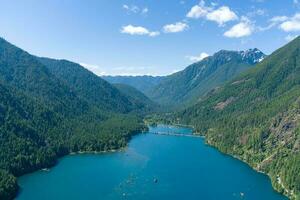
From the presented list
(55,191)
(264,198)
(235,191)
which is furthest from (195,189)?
(55,191)

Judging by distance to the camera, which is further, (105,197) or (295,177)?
(295,177)

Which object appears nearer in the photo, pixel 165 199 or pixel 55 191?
pixel 165 199

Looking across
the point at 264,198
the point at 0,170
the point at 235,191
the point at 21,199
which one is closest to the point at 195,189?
the point at 235,191

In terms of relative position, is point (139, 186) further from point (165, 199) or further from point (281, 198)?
point (281, 198)

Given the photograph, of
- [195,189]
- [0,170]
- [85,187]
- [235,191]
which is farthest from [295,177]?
[0,170]

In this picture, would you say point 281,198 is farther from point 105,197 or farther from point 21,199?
point 21,199

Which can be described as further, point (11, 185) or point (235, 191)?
point (235, 191)

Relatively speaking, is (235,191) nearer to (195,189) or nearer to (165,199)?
(195,189)
